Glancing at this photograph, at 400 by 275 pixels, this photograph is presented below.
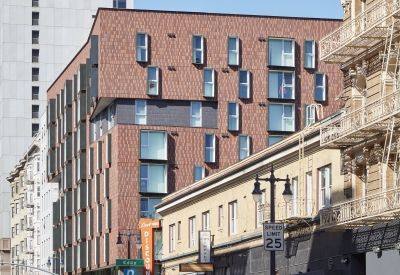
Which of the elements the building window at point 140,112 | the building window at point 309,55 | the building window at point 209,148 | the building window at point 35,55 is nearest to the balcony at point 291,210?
the building window at point 140,112

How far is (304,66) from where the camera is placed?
290 feet

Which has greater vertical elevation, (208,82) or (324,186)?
(208,82)

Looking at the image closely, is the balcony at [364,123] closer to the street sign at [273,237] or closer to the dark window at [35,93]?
the street sign at [273,237]

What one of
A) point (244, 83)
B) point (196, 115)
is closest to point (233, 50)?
point (244, 83)

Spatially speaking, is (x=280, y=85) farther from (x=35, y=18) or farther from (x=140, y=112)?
(x=35, y=18)

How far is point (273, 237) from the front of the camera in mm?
38000

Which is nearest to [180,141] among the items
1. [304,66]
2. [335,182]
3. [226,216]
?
[304,66]

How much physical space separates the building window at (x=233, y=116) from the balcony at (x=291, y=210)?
117 feet

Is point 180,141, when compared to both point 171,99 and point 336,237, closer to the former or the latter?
point 171,99

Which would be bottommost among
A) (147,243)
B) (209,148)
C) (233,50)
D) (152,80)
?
(147,243)

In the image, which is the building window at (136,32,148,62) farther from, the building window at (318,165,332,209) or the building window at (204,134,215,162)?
the building window at (318,165,332,209)

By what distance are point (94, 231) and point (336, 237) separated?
53731mm

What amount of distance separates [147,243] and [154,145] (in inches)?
430

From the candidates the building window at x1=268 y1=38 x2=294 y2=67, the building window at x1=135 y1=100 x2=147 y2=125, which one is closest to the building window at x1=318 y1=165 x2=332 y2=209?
the building window at x1=135 y1=100 x2=147 y2=125
